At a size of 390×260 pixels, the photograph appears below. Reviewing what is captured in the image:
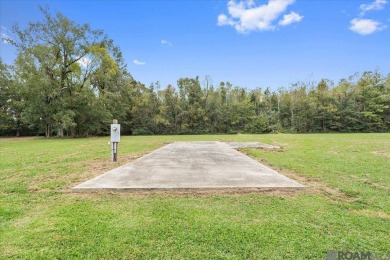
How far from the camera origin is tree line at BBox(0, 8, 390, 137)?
68.6 ft

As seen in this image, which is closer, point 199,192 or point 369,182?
point 199,192

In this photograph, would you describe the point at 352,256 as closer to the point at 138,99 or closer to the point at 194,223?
the point at 194,223

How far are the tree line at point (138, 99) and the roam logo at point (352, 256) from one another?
22.2 metres

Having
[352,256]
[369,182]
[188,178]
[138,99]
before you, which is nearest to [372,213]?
[352,256]

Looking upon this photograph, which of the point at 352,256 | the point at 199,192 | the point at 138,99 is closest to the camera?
the point at 352,256

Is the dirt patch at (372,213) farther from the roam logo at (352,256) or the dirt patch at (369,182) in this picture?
the dirt patch at (369,182)

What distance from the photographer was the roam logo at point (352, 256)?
1.83 meters

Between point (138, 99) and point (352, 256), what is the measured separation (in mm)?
32324

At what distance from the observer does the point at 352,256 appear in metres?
1.86

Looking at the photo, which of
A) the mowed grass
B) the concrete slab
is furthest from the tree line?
the mowed grass

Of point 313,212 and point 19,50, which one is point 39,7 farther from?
point 313,212

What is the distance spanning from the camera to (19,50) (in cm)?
2100

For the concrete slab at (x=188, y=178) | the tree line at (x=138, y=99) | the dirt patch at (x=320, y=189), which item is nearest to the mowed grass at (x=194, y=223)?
the dirt patch at (x=320, y=189)

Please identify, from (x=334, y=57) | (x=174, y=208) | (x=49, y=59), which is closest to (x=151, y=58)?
(x=49, y=59)
